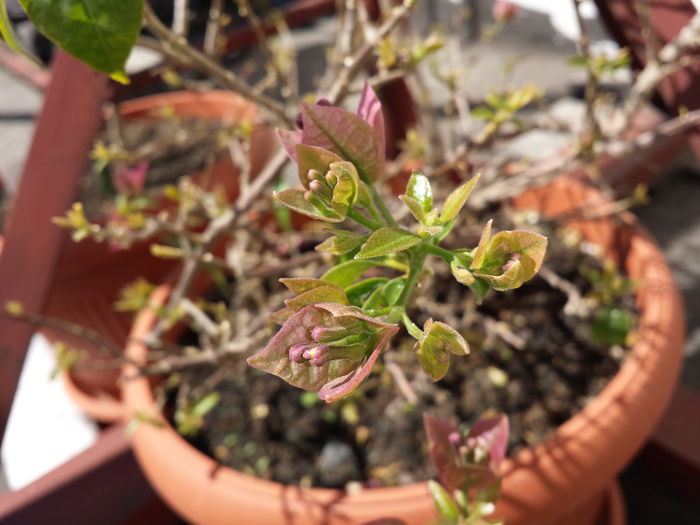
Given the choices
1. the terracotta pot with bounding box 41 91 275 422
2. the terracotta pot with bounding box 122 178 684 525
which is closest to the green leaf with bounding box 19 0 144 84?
the terracotta pot with bounding box 122 178 684 525

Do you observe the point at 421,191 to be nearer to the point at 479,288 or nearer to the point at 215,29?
the point at 479,288

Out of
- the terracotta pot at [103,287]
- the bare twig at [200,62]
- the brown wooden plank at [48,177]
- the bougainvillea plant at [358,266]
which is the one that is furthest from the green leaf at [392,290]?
the terracotta pot at [103,287]

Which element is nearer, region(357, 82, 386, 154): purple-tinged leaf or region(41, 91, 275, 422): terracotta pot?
region(357, 82, 386, 154): purple-tinged leaf

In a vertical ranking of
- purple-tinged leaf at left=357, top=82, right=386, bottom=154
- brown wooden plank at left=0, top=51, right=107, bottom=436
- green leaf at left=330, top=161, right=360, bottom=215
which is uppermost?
purple-tinged leaf at left=357, top=82, right=386, bottom=154

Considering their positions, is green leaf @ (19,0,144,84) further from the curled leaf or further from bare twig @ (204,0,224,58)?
bare twig @ (204,0,224,58)

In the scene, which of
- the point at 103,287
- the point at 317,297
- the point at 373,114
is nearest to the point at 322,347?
the point at 317,297

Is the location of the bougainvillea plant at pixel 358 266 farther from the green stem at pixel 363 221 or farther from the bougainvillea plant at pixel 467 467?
the bougainvillea plant at pixel 467 467
